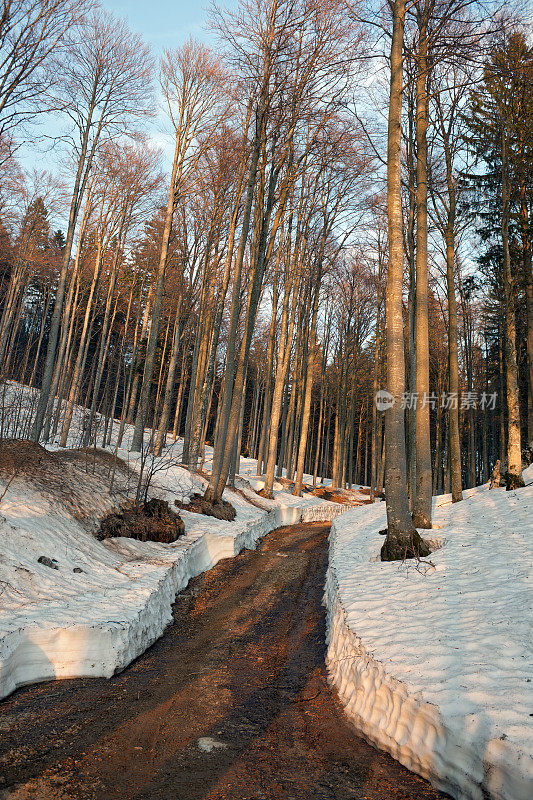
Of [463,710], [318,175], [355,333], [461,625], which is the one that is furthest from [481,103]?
[463,710]

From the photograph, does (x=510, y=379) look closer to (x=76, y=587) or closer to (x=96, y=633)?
(x=76, y=587)

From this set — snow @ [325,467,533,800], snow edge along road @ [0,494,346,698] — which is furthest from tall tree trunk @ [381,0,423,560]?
snow edge along road @ [0,494,346,698]

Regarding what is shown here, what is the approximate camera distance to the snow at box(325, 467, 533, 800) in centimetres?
296

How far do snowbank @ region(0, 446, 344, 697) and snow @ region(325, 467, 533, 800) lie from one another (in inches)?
93.3

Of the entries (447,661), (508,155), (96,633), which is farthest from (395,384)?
(508,155)

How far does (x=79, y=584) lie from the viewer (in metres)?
6.06

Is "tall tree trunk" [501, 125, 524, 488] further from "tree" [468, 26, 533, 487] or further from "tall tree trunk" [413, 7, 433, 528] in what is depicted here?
"tall tree trunk" [413, 7, 433, 528]

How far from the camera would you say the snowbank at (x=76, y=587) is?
460cm

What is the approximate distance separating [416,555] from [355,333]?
21071 mm

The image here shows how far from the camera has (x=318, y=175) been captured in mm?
19625

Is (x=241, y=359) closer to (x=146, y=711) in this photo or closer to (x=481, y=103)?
(x=481, y=103)

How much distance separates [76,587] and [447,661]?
4416mm

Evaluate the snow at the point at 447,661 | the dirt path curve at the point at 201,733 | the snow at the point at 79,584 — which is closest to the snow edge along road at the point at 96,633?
the snow at the point at 79,584

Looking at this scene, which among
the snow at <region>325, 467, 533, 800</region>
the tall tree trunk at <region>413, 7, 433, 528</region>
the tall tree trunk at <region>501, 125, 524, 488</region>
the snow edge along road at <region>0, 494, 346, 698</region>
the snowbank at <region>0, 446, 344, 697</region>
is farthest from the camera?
the tall tree trunk at <region>501, 125, 524, 488</region>
